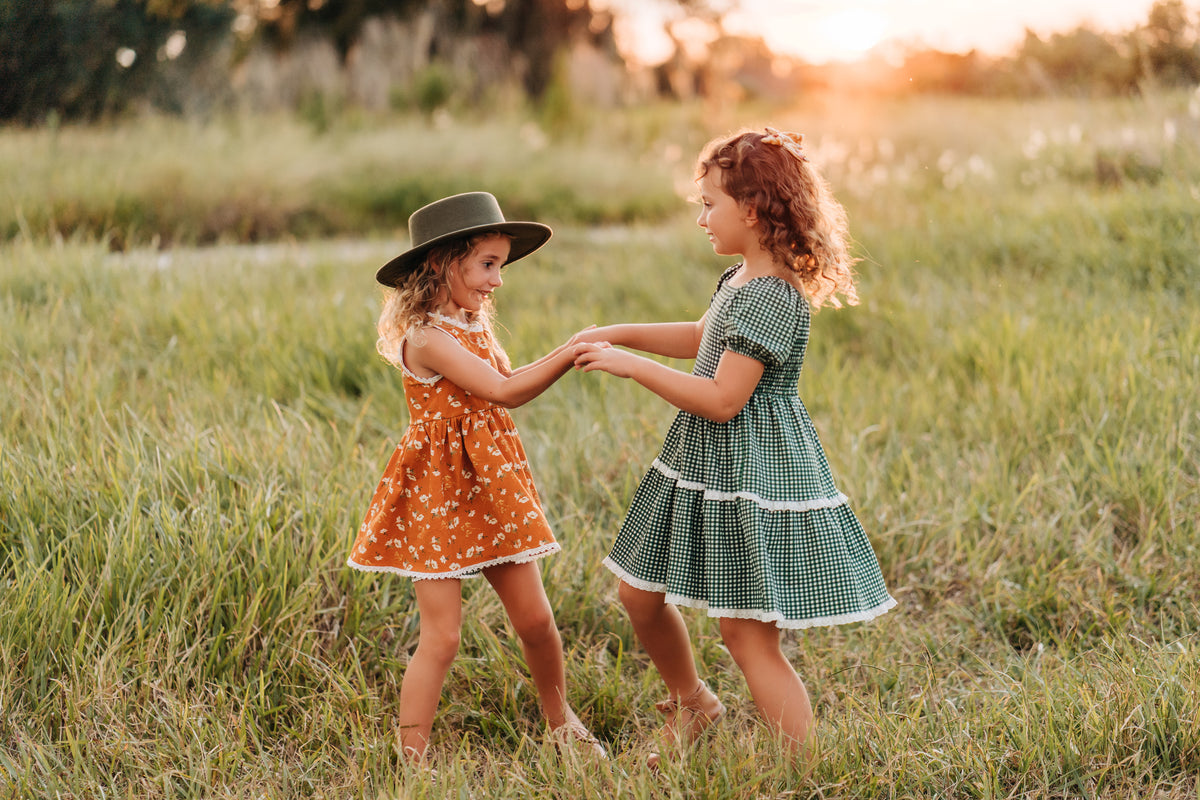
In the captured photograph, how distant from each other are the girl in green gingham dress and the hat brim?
0.36 m

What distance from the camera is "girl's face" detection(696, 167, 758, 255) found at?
2.17 metres

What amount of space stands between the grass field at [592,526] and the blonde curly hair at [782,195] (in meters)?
1.06

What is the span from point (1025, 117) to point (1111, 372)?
808 centimetres

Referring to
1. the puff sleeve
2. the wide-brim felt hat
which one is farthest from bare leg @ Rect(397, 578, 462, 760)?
the puff sleeve

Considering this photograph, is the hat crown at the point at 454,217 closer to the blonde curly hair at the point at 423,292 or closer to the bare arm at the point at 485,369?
the blonde curly hair at the point at 423,292

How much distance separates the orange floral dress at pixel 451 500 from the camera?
227 centimetres

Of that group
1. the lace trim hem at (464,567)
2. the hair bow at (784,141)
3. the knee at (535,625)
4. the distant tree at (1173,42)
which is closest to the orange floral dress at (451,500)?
the lace trim hem at (464,567)

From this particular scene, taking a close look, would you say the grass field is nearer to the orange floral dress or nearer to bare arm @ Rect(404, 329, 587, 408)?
the orange floral dress

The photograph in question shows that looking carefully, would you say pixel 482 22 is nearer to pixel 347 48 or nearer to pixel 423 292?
pixel 347 48

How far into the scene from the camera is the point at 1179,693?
223 centimetres

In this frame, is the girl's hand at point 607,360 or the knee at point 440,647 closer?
the girl's hand at point 607,360

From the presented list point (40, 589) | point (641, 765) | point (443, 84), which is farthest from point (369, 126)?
point (641, 765)

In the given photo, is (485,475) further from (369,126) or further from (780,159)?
(369,126)

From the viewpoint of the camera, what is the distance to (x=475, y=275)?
2307 millimetres
